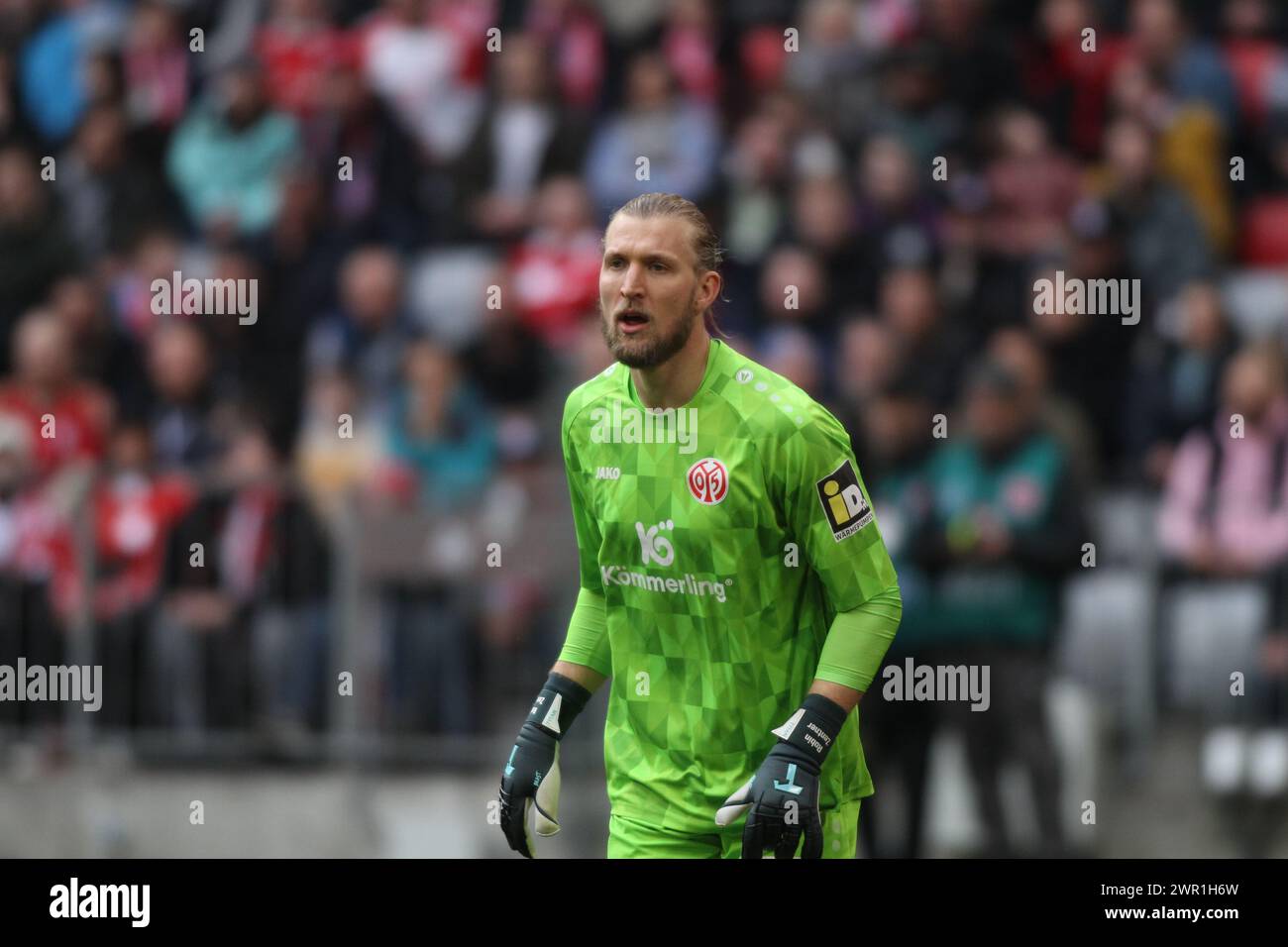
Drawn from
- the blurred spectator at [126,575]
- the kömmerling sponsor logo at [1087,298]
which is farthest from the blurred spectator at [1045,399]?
the blurred spectator at [126,575]

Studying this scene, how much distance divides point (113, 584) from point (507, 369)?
244 centimetres

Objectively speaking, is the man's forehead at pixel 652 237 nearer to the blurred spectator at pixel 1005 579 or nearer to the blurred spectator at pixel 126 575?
the blurred spectator at pixel 1005 579

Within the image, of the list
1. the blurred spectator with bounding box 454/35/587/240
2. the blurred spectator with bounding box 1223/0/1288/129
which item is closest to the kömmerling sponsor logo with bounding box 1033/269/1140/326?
the blurred spectator with bounding box 1223/0/1288/129

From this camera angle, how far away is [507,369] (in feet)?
38.5

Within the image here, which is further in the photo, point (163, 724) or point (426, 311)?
point (426, 311)

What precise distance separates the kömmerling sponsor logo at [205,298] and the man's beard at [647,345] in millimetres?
6471

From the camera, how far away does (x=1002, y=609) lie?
10016 mm

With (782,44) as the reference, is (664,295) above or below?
below
